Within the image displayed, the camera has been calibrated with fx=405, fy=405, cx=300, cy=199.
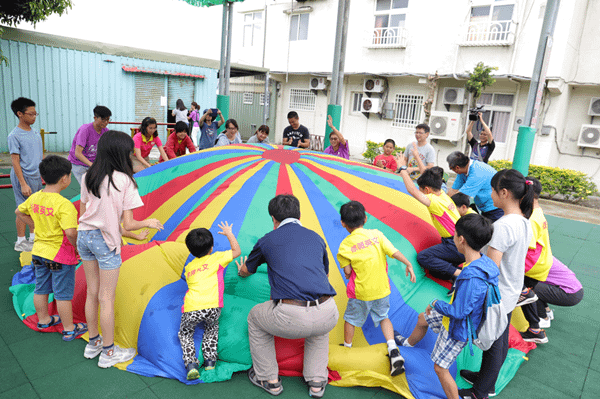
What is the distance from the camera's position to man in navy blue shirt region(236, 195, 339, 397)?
2.55m

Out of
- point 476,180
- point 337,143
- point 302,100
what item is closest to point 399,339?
point 476,180

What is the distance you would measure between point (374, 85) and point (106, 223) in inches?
539

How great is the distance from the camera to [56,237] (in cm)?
303

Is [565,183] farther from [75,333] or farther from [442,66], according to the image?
[75,333]

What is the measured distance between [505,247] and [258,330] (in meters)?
1.71

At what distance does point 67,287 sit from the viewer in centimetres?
311

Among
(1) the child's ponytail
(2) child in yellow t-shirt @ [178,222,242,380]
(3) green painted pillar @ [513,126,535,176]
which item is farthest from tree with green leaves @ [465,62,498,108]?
(2) child in yellow t-shirt @ [178,222,242,380]

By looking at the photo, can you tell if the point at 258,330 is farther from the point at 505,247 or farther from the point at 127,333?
the point at 505,247

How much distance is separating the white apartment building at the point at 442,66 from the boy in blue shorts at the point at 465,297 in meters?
11.2

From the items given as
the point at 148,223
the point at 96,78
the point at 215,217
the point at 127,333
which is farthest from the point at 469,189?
the point at 96,78

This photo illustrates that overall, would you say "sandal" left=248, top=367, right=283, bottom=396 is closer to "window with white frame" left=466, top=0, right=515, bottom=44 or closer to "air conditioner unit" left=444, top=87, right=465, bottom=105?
"air conditioner unit" left=444, top=87, right=465, bottom=105

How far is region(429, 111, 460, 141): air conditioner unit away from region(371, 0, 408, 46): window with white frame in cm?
317

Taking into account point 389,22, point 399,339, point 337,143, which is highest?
point 389,22

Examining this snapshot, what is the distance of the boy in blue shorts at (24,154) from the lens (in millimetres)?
4398
